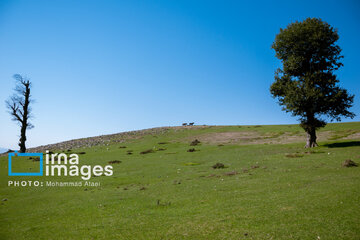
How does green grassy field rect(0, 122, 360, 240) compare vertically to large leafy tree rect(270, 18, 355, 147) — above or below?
below

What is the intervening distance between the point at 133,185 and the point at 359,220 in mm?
17843

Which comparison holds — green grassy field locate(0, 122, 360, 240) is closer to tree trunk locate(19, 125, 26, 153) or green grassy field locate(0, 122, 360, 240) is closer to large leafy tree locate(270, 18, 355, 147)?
large leafy tree locate(270, 18, 355, 147)

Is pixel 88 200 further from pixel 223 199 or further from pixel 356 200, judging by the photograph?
pixel 356 200

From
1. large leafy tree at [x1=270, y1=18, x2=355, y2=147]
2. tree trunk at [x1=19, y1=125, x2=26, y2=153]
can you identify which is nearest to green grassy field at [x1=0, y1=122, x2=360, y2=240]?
large leafy tree at [x1=270, y1=18, x2=355, y2=147]

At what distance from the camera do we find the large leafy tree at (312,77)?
36.8 m

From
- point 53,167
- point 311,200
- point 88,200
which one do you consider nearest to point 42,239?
point 88,200

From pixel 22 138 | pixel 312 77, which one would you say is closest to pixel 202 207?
pixel 312 77

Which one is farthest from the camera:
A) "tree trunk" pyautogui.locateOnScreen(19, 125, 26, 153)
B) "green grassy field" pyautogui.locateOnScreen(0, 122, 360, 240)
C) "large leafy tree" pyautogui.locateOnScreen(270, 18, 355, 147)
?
"tree trunk" pyautogui.locateOnScreen(19, 125, 26, 153)

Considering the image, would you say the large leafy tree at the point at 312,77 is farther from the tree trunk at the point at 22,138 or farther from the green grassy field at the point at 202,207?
the tree trunk at the point at 22,138

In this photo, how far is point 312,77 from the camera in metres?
37.3

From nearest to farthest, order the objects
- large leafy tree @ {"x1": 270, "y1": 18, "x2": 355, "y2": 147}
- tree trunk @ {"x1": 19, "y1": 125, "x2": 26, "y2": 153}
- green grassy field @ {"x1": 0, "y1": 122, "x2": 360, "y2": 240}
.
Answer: green grassy field @ {"x1": 0, "y1": 122, "x2": 360, "y2": 240}, large leafy tree @ {"x1": 270, "y1": 18, "x2": 355, "y2": 147}, tree trunk @ {"x1": 19, "y1": 125, "x2": 26, "y2": 153}

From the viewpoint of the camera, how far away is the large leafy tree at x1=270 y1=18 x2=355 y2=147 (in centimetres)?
3675

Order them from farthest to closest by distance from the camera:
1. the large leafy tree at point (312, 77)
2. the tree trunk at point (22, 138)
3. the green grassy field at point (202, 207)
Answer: the tree trunk at point (22, 138), the large leafy tree at point (312, 77), the green grassy field at point (202, 207)

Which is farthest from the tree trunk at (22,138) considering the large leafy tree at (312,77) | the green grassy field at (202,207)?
the large leafy tree at (312,77)
